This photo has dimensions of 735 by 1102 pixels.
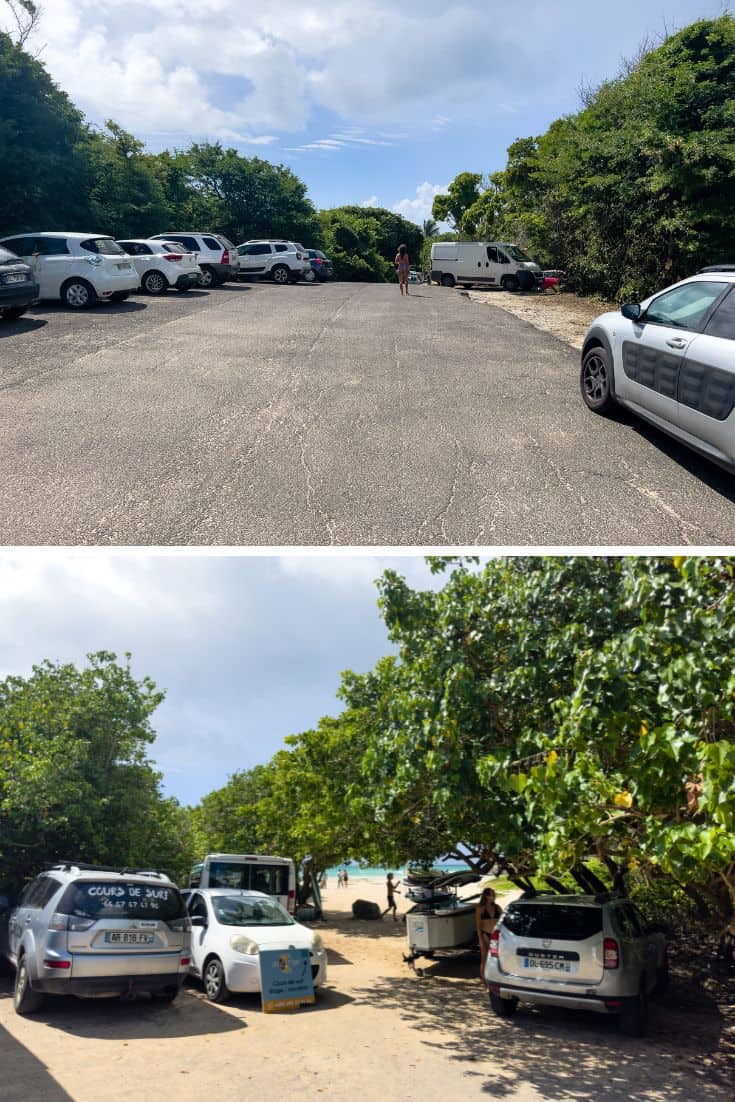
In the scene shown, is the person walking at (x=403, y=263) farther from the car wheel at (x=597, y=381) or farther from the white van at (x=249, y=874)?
the white van at (x=249, y=874)

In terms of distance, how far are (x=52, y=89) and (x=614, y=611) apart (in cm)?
3047

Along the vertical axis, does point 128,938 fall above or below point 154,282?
below

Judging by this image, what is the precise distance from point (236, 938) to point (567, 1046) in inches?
143

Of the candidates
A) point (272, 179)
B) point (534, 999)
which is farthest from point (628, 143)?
point (272, 179)

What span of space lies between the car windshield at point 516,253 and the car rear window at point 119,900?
28.6 metres

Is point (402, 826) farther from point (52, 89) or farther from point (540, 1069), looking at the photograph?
point (52, 89)

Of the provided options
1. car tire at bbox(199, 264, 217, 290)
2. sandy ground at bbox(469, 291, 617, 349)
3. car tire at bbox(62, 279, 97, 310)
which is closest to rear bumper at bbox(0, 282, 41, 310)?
car tire at bbox(62, 279, 97, 310)

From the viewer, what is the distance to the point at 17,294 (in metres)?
15.0

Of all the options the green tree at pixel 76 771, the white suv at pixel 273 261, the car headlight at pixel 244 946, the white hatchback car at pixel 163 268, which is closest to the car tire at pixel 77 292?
the white hatchback car at pixel 163 268

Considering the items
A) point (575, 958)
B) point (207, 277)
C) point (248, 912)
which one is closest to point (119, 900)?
point (248, 912)

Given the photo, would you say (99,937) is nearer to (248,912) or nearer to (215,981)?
(215,981)

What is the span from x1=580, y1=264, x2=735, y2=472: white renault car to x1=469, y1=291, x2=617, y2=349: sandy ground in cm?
612

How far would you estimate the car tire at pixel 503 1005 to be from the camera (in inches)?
351

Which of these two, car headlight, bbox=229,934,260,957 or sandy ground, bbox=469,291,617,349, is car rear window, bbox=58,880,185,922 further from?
sandy ground, bbox=469,291,617,349
